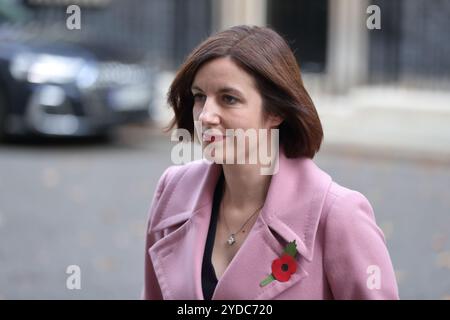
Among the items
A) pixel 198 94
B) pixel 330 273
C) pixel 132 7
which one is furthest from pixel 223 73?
pixel 132 7

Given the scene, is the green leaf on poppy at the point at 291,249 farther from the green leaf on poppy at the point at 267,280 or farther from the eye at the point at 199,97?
the eye at the point at 199,97

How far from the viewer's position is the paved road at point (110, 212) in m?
6.58

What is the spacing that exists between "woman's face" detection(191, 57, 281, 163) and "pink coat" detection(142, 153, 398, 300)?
0.17 m

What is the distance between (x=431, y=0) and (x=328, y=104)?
206 centimetres

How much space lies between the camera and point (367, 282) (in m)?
2.50

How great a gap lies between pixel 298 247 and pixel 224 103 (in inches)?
16.5

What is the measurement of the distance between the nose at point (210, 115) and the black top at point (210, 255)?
1.05ft

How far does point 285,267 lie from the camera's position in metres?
2.55

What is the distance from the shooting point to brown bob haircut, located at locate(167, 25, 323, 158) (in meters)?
2.58

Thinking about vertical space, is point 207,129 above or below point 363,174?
above

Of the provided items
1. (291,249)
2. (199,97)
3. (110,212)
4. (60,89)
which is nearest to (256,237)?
(291,249)

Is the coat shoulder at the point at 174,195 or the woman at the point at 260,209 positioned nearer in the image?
the woman at the point at 260,209

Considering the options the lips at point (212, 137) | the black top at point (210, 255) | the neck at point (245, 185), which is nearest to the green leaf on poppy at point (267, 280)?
the black top at point (210, 255)

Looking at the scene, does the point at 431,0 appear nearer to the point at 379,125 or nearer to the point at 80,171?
the point at 379,125
